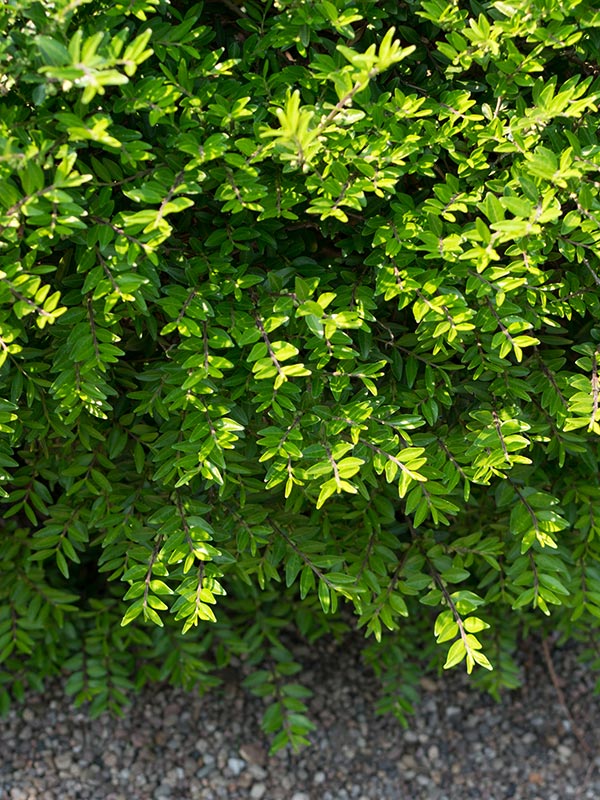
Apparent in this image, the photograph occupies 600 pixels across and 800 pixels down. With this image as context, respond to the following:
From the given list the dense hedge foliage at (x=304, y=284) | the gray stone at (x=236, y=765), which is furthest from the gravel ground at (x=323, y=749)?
the dense hedge foliage at (x=304, y=284)

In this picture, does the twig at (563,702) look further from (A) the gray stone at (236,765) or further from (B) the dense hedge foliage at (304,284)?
(A) the gray stone at (236,765)

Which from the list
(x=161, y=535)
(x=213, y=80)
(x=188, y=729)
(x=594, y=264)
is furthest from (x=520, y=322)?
(x=188, y=729)

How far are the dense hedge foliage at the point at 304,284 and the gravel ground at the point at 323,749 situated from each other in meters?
0.92

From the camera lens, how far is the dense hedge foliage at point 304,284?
1.86 meters

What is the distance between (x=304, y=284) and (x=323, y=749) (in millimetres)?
1925

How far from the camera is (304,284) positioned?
6.60ft

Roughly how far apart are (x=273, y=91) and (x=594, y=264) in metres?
0.87

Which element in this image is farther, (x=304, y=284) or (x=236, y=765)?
(x=236, y=765)

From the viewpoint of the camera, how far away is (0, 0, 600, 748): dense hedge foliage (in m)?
1.86

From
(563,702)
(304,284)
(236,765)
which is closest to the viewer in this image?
(304,284)

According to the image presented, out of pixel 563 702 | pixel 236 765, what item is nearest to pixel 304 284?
pixel 236 765

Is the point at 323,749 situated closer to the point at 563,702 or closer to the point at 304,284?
the point at 563,702

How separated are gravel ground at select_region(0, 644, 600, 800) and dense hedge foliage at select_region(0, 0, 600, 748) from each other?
921 millimetres

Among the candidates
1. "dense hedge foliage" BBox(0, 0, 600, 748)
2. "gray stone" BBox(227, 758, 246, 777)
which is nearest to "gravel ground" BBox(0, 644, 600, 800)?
"gray stone" BBox(227, 758, 246, 777)
